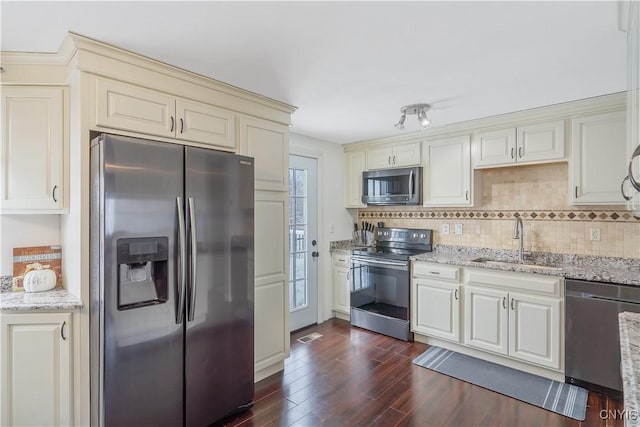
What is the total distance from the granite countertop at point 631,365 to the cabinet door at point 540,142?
1633 mm

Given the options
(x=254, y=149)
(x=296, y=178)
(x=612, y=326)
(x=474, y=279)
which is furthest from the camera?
(x=296, y=178)

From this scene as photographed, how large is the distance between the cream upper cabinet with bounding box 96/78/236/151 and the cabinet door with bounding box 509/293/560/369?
265cm

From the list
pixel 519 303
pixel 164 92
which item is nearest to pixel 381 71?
pixel 164 92

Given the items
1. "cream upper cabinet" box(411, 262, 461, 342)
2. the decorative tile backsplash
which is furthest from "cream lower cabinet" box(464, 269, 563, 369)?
the decorative tile backsplash

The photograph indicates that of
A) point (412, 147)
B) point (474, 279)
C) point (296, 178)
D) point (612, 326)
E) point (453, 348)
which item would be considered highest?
point (412, 147)

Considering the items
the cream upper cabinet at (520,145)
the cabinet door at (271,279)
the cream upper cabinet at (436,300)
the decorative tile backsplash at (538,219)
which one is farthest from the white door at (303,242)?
the cream upper cabinet at (520,145)

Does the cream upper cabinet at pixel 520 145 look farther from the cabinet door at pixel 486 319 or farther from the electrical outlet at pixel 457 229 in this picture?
the cabinet door at pixel 486 319

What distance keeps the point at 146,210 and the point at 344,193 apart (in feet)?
9.47

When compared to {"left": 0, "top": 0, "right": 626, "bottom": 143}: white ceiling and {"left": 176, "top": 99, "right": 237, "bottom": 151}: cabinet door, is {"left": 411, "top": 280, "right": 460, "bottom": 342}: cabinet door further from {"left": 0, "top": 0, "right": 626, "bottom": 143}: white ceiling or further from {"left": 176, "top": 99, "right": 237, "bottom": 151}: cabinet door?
{"left": 176, "top": 99, "right": 237, "bottom": 151}: cabinet door

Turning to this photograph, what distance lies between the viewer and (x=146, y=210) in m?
1.76

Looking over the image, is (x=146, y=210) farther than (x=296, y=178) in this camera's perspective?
No

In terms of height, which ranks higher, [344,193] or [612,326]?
[344,193]

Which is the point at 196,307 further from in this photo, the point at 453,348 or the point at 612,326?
the point at 612,326

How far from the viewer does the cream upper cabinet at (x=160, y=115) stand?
71.5 inches
